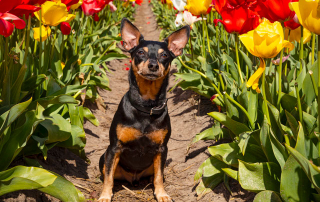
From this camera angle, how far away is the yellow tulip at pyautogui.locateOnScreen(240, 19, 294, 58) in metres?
2.10

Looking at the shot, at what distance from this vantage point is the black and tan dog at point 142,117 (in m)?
3.24

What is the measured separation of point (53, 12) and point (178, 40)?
1210 millimetres

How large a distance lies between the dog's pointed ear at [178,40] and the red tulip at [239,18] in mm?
658

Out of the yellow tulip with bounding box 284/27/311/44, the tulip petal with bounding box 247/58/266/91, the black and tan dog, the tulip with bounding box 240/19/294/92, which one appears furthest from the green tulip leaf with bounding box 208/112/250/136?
the yellow tulip with bounding box 284/27/311/44

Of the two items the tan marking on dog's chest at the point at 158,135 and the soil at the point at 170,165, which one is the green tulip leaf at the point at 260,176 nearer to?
the soil at the point at 170,165

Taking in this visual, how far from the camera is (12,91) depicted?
2.77m

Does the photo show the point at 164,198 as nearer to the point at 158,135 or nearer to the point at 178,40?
the point at 158,135

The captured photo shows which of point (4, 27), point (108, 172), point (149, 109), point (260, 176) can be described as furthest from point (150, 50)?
point (4, 27)

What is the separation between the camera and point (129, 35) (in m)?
3.57

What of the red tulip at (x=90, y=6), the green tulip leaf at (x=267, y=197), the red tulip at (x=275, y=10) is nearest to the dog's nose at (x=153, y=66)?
the red tulip at (x=275, y=10)

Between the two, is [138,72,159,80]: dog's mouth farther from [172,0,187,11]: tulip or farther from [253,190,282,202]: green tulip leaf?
[172,0,187,11]: tulip

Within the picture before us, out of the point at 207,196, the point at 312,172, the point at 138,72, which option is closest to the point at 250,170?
the point at 312,172

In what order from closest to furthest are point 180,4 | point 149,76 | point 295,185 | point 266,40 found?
point 266,40
point 295,185
point 149,76
point 180,4

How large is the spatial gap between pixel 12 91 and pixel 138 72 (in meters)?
1.04
